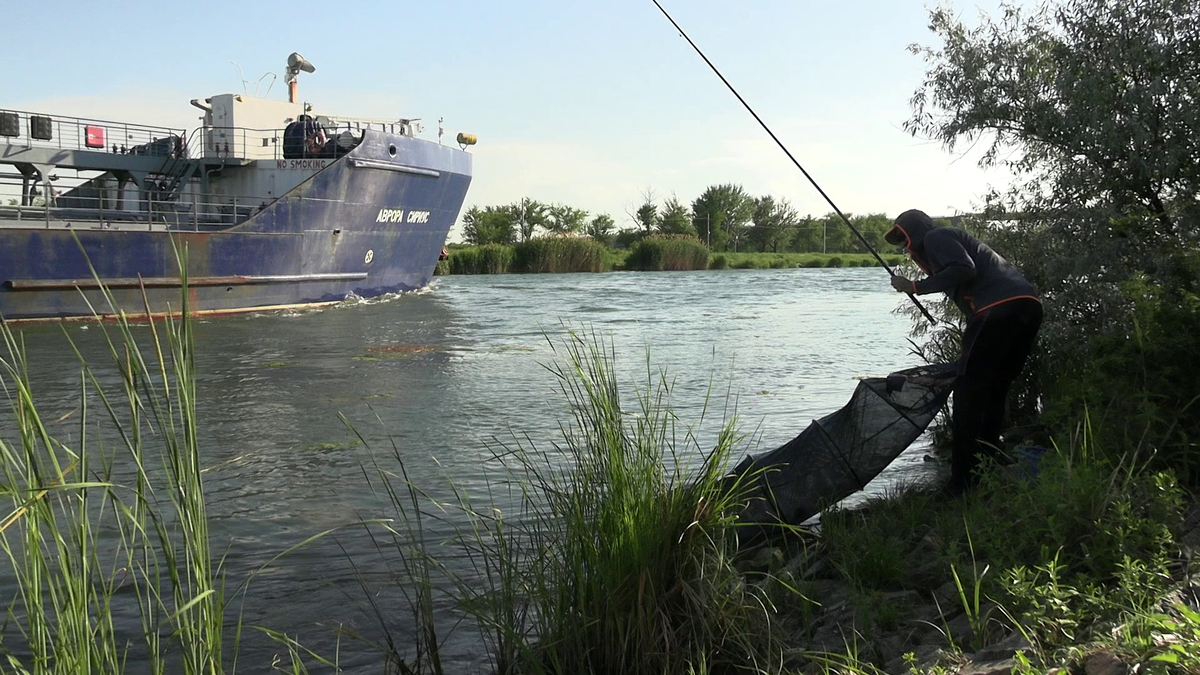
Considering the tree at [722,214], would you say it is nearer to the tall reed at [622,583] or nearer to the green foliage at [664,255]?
the green foliage at [664,255]

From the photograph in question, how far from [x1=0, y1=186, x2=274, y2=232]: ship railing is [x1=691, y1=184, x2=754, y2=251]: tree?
53150mm

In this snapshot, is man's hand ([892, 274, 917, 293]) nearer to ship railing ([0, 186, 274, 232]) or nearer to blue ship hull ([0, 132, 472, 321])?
blue ship hull ([0, 132, 472, 321])

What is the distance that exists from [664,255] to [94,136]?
102ft

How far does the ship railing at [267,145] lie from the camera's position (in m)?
21.6

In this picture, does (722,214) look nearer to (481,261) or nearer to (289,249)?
(481,261)

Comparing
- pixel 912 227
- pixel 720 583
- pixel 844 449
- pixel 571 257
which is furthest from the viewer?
pixel 571 257

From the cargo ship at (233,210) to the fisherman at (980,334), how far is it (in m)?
14.3

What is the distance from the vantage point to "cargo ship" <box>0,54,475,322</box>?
1688 centimetres

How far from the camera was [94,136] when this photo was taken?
790 inches

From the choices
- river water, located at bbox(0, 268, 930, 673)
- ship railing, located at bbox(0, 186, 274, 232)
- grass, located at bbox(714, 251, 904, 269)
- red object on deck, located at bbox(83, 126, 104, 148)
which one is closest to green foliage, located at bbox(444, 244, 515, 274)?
grass, located at bbox(714, 251, 904, 269)

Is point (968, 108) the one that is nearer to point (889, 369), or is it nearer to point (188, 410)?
point (889, 369)

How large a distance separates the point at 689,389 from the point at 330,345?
6621mm

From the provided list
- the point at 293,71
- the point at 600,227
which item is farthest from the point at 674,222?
the point at 293,71

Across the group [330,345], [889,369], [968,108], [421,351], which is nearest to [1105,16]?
[968,108]
